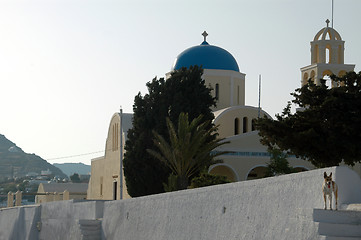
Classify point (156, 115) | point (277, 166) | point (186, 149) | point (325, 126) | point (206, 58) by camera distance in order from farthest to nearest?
point (206, 58), point (156, 115), point (277, 166), point (186, 149), point (325, 126)

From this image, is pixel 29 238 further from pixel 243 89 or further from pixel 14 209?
pixel 243 89

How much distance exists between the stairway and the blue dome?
32.7 m

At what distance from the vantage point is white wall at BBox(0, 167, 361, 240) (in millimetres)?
11383

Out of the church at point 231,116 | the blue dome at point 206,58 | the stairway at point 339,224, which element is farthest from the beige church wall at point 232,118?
the stairway at point 339,224

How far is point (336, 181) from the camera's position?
11.2 meters

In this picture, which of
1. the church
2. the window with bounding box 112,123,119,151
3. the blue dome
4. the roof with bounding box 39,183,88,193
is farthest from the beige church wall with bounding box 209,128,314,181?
the roof with bounding box 39,183,88,193

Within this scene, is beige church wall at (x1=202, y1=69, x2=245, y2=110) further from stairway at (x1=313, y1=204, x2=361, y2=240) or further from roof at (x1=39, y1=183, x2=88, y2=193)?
stairway at (x1=313, y1=204, x2=361, y2=240)

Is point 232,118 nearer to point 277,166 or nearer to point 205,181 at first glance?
point 277,166

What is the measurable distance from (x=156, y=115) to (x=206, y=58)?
10.4 m

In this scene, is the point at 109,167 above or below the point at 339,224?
above

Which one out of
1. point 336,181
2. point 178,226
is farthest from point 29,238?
point 336,181

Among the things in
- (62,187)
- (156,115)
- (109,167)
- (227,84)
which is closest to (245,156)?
(156,115)

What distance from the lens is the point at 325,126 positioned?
89.0 feet

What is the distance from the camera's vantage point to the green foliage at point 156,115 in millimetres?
32969
